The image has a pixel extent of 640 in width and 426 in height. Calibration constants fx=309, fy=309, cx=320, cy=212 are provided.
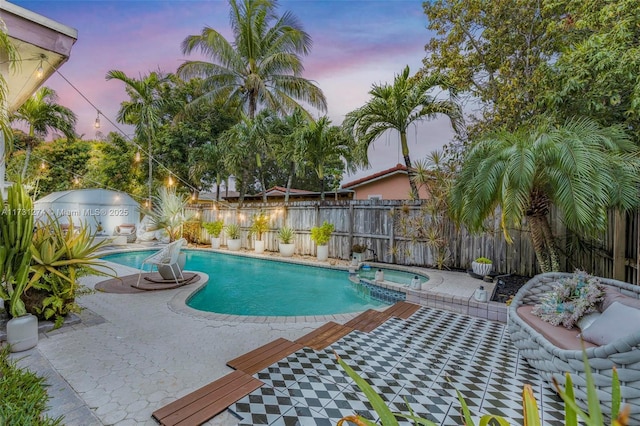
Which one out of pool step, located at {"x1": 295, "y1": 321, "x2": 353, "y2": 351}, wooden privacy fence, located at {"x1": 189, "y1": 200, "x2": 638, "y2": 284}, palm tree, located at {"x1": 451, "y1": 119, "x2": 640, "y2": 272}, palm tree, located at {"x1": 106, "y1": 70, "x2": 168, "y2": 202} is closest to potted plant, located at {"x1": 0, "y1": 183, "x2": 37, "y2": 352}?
pool step, located at {"x1": 295, "y1": 321, "x2": 353, "y2": 351}

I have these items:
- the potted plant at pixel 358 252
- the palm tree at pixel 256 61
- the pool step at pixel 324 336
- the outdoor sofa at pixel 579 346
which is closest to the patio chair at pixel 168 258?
the pool step at pixel 324 336

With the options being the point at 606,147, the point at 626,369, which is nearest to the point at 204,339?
the point at 626,369

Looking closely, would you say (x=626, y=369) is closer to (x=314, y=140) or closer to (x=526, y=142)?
(x=526, y=142)

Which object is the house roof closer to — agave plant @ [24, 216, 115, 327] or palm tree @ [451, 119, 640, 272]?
palm tree @ [451, 119, 640, 272]

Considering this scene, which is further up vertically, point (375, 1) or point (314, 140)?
point (375, 1)

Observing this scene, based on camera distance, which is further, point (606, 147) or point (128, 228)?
point (128, 228)

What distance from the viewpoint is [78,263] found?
155 inches

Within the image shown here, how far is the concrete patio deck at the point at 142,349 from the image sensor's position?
2.48m

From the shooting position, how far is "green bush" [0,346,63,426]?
194 centimetres

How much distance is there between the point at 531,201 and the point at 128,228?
16.1m

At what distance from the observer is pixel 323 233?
381 inches

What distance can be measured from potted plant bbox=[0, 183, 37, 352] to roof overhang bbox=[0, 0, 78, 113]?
1.48 m

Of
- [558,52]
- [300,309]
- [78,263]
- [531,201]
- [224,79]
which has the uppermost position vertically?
[224,79]

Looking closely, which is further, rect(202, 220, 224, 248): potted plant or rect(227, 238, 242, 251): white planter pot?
rect(202, 220, 224, 248): potted plant
